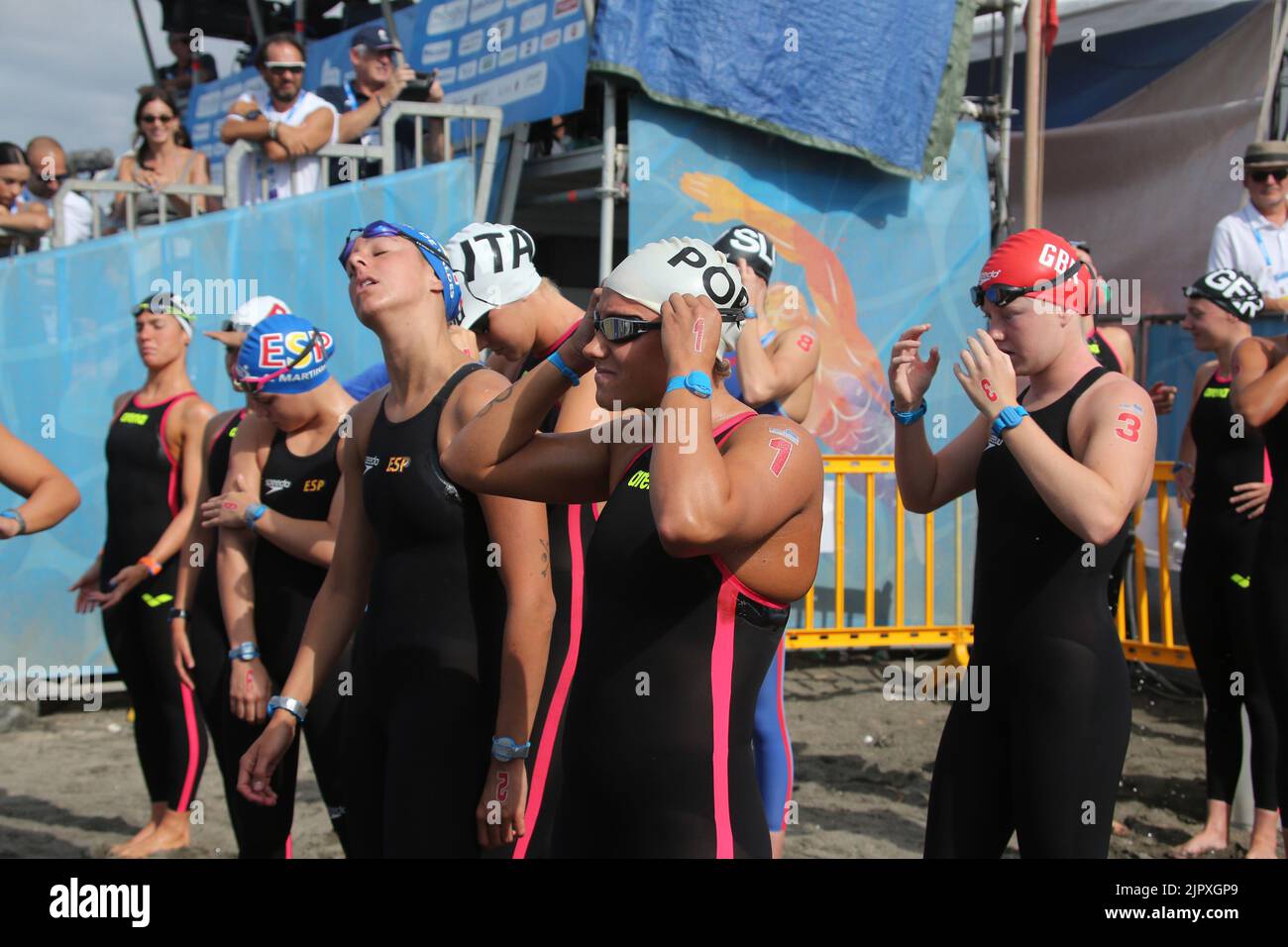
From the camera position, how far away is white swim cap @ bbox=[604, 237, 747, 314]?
9.15ft

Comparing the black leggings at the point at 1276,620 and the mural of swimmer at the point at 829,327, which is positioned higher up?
the mural of swimmer at the point at 829,327

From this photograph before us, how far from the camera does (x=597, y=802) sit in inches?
113

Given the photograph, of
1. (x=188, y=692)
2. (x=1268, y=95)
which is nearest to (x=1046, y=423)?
(x=188, y=692)

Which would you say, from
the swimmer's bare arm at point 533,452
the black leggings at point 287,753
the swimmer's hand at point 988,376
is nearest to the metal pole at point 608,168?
the black leggings at point 287,753

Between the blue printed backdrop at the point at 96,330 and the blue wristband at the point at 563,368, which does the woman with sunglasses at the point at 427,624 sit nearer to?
the blue wristband at the point at 563,368

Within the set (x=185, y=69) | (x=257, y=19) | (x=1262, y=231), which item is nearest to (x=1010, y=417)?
(x=1262, y=231)

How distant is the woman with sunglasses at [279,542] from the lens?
466cm

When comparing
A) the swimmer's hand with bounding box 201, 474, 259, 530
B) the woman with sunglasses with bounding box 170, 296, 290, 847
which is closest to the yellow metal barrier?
the woman with sunglasses with bounding box 170, 296, 290, 847

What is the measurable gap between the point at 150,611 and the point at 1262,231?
7.74 m

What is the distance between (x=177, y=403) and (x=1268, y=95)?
33.2 ft

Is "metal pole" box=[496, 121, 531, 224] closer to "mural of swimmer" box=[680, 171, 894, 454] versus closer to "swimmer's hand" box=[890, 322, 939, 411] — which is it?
"mural of swimmer" box=[680, 171, 894, 454]

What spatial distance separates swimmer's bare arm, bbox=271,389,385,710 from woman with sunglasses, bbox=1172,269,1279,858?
416 centimetres

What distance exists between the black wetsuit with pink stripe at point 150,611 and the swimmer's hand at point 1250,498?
16.9 ft

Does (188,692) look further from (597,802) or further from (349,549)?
(597,802)
